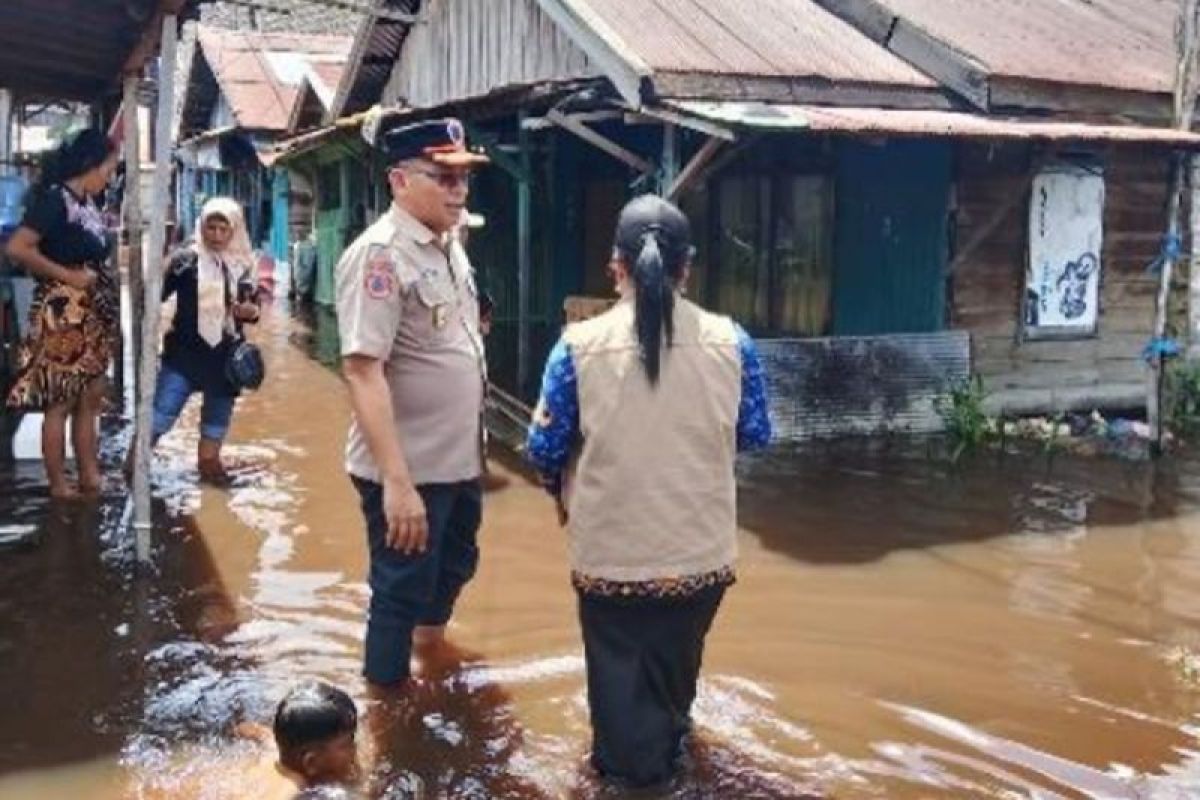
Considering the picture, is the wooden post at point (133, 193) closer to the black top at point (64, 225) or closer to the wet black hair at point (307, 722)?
the black top at point (64, 225)

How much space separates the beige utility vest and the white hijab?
13.2ft

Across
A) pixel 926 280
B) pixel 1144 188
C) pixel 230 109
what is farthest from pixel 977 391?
pixel 230 109

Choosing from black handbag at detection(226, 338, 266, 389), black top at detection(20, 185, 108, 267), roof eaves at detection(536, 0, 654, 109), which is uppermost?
roof eaves at detection(536, 0, 654, 109)

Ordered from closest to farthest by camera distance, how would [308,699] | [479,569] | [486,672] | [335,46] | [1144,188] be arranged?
[308,699] < [486,672] < [479,569] < [1144,188] < [335,46]

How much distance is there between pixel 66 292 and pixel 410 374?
10.1 feet

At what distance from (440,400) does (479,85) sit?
8736 mm

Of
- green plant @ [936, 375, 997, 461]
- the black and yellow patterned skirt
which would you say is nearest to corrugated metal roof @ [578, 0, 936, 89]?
green plant @ [936, 375, 997, 461]

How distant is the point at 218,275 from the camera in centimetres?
700

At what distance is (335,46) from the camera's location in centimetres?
2572

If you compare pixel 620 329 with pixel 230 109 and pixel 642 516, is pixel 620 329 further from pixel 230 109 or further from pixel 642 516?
pixel 230 109

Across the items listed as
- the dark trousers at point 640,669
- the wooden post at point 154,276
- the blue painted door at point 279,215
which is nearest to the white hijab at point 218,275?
the wooden post at point 154,276

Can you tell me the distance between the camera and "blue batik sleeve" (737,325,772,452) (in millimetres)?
3602

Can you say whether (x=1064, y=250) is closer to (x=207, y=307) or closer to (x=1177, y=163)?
(x=1177, y=163)

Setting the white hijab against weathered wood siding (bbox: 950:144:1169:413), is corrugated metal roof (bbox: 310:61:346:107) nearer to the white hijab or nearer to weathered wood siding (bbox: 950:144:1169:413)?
weathered wood siding (bbox: 950:144:1169:413)
